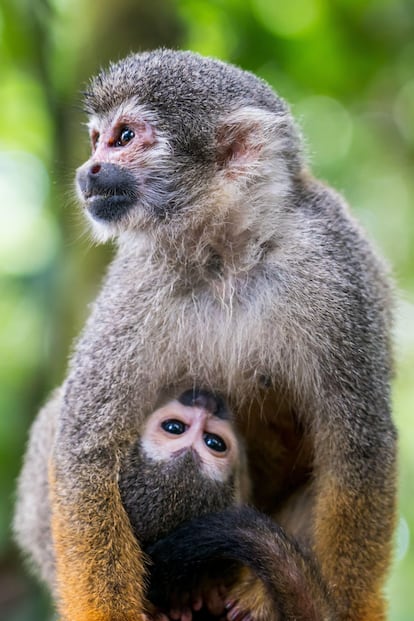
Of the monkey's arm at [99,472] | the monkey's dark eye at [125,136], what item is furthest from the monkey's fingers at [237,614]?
the monkey's dark eye at [125,136]

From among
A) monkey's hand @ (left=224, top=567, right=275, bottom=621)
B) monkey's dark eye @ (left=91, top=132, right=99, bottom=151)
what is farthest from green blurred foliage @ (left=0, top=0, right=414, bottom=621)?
monkey's hand @ (left=224, top=567, right=275, bottom=621)

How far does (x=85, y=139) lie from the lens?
5.12m

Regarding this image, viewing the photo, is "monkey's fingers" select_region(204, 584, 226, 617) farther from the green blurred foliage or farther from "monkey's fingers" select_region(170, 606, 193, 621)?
the green blurred foliage

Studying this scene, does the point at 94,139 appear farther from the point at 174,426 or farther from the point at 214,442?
the point at 214,442

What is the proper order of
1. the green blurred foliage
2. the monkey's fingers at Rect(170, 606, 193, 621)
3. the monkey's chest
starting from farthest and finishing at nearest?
the green blurred foliage → the monkey's chest → the monkey's fingers at Rect(170, 606, 193, 621)

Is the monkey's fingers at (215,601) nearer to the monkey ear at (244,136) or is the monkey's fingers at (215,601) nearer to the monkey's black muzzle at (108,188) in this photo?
the monkey's black muzzle at (108,188)

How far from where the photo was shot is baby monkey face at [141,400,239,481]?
321cm

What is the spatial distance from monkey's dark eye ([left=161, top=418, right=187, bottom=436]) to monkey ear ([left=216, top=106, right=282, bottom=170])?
41.6 inches

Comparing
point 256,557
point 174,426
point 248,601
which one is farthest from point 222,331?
point 248,601

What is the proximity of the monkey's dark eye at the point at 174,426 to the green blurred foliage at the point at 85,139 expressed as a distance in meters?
1.02

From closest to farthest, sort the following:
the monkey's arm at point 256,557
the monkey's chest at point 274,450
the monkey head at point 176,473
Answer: the monkey's arm at point 256,557, the monkey head at point 176,473, the monkey's chest at point 274,450

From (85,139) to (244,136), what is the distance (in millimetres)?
1938

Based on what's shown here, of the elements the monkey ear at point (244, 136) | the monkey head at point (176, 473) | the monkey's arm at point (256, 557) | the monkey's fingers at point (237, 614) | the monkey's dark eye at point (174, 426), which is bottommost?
the monkey's fingers at point (237, 614)

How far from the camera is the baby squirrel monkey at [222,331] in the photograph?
322 centimetres
